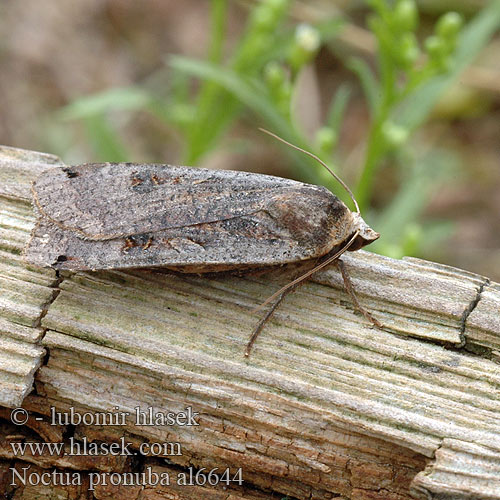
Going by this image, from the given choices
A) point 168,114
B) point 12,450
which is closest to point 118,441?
point 12,450

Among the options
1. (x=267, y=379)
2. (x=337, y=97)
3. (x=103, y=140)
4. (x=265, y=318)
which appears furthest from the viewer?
(x=103, y=140)

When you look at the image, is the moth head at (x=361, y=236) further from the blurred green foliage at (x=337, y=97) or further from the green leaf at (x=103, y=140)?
the green leaf at (x=103, y=140)

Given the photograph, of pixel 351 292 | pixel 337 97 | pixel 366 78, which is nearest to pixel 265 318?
pixel 351 292

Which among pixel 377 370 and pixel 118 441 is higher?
pixel 377 370

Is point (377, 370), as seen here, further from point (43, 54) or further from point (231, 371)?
point (43, 54)

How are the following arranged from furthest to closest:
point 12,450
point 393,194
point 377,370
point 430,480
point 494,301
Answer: point 393,194, point 494,301, point 377,370, point 12,450, point 430,480

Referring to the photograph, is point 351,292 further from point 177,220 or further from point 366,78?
point 366,78

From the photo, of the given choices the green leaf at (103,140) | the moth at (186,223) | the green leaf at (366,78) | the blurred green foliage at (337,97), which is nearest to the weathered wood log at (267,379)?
the moth at (186,223)
